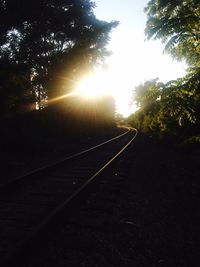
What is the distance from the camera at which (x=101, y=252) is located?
14.8 ft

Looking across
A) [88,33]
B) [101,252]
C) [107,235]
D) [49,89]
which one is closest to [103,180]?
[107,235]

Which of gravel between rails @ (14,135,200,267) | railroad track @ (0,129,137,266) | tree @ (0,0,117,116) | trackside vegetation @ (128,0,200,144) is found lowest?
gravel between rails @ (14,135,200,267)

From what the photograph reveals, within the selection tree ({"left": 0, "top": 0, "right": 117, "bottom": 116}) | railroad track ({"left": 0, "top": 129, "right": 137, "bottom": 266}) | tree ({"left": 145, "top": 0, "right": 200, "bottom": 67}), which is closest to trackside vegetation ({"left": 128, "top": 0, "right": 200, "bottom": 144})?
tree ({"left": 145, "top": 0, "right": 200, "bottom": 67})

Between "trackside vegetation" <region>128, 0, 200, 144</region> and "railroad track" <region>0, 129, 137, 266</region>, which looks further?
"trackside vegetation" <region>128, 0, 200, 144</region>

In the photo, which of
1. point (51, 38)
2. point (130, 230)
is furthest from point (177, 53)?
point (51, 38)

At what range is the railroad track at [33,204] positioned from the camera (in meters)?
4.39

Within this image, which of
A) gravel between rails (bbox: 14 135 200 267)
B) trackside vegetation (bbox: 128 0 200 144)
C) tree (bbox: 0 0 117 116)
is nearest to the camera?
gravel between rails (bbox: 14 135 200 267)

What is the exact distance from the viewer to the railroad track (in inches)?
173

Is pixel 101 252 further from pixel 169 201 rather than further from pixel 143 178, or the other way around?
pixel 143 178

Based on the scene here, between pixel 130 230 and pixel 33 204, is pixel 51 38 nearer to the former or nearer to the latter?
pixel 33 204

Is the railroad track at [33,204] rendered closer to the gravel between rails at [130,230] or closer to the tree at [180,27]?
the gravel between rails at [130,230]

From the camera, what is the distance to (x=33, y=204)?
6648mm

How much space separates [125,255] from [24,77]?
1490 cm

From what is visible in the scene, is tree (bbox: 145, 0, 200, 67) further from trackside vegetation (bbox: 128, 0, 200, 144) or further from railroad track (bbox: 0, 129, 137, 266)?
railroad track (bbox: 0, 129, 137, 266)
